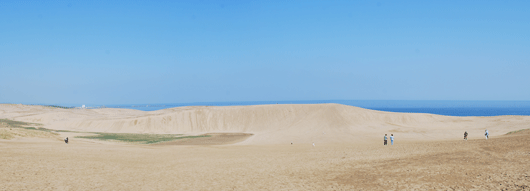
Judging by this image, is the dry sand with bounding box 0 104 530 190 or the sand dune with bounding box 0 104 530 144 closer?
the dry sand with bounding box 0 104 530 190

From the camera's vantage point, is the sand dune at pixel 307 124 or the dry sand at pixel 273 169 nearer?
the dry sand at pixel 273 169

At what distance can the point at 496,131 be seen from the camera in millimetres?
49031

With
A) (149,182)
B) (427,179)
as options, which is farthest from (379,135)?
(149,182)

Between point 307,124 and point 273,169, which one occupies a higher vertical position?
point 307,124

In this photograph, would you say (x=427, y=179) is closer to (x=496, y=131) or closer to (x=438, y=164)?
(x=438, y=164)

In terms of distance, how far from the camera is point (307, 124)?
197 feet

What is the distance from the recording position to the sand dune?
1965 inches

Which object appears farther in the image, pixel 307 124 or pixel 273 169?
pixel 307 124

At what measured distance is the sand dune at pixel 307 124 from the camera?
164 feet

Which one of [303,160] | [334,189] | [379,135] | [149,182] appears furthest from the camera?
[379,135]

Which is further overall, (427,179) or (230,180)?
(230,180)

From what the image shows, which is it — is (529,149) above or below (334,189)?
above

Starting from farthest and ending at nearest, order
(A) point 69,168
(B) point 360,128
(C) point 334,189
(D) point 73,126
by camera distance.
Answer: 1. (D) point 73,126
2. (B) point 360,128
3. (A) point 69,168
4. (C) point 334,189

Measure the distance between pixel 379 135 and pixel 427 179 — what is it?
113 ft
